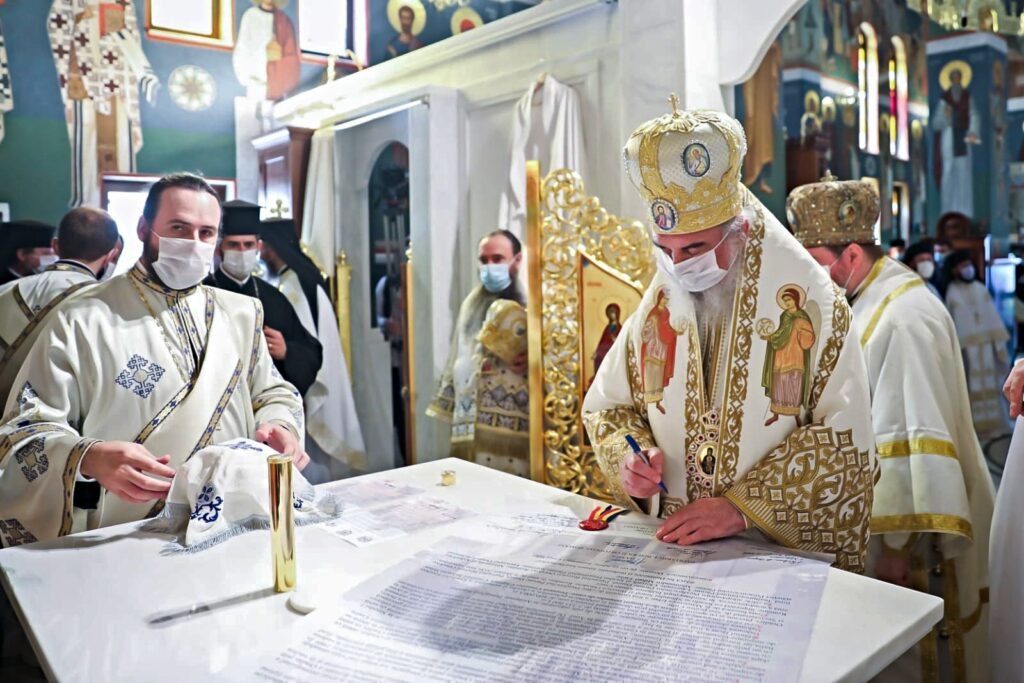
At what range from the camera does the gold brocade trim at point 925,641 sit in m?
2.77

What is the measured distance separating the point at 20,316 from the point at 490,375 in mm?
1833

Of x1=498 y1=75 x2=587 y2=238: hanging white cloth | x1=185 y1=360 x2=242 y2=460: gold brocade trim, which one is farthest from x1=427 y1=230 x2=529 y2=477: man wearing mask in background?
x1=185 y1=360 x2=242 y2=460: gold brocade trim

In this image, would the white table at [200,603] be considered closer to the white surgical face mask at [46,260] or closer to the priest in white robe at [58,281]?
the priest in white robe at [58,281]

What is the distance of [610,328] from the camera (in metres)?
3.31

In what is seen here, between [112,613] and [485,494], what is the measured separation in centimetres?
96

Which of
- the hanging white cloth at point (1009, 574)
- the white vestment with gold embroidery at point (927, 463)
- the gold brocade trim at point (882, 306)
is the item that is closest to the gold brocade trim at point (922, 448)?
the white vestment with gold embroidery at point (927, 463)

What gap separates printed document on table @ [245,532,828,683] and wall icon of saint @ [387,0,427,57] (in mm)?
2525

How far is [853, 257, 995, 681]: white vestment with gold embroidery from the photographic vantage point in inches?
102

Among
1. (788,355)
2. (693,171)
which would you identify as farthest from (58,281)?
(788,355)

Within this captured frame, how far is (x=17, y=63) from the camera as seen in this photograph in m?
2.66

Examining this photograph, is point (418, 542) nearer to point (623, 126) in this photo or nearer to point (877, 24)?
point (623, 126)

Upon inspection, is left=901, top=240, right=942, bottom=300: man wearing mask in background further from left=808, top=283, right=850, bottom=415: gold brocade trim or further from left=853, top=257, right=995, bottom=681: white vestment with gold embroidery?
left=808, top=283, right=850, bottom=415: gold brocade trim

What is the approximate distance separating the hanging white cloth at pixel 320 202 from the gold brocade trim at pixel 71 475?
4.14ft

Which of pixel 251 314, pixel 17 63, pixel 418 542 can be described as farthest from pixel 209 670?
pixel 17 63
